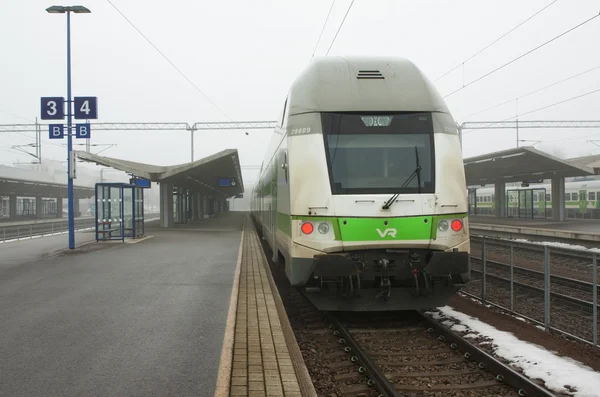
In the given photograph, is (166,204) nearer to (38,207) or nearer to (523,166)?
(523,166)

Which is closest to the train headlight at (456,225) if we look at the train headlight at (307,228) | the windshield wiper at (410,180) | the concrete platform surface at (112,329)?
the windshield wiper at (410,180)

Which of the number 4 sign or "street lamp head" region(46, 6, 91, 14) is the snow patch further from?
"street lamp head" region(46, 6, 91, 14)

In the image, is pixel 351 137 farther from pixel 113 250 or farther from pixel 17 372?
pixel 113 250

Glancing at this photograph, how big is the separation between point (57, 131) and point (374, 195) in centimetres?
1225

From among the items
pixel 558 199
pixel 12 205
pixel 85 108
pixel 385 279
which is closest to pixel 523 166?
pixel 558 199

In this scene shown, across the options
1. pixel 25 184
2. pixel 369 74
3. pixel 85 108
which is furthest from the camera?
pixel 25 184

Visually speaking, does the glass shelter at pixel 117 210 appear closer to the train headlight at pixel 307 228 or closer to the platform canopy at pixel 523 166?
the train headlight at pixel 307 228

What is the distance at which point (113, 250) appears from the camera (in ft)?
49.4

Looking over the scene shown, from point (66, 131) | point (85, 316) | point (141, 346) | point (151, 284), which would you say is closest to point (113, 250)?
point (66, 131)

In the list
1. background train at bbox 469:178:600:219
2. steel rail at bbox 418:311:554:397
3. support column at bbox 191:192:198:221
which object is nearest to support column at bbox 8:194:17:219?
support column at bbox 191:192:198:221

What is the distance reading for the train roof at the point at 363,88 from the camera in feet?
22.2

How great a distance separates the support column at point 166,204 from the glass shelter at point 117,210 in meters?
7.93

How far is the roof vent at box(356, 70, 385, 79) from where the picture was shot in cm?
702

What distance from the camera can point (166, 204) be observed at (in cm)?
2938
